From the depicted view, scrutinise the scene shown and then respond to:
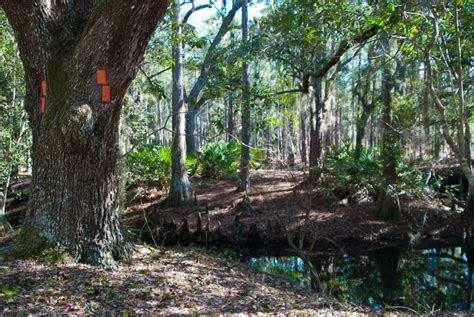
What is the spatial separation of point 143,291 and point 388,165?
364 inches

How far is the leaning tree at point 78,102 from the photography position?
14.9 ft

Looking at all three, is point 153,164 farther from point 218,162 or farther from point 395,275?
point 395,275

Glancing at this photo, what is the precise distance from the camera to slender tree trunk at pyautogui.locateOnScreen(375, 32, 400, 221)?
37.7 feet

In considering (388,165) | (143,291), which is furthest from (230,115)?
(143,291)

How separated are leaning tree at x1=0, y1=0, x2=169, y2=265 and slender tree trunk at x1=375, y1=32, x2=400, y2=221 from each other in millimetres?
8211

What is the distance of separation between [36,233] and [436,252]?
10.7m

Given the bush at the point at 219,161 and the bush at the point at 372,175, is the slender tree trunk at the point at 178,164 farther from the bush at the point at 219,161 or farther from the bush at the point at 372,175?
the bush at the point at 372,175

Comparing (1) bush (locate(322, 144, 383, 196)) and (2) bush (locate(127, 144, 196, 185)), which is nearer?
(1) bush (locate(322, 144, 383, 196))

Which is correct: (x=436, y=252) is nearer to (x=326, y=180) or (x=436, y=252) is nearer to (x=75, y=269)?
(x=326, y=180)

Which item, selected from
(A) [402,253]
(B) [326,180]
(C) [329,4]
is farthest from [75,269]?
(B) [326,180]

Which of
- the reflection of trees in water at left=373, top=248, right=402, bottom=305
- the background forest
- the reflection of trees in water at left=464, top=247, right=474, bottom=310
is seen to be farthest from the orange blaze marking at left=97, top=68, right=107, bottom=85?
the reflection of trees in water at left=464, top=247, right=474, bottom=310

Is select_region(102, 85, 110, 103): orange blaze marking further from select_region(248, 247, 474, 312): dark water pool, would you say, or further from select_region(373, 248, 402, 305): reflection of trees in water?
select_region(373, 248, 402, 305): reflection of trees in water

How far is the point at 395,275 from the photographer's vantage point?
10000 mm

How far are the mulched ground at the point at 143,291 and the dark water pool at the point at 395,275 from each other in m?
2.28
